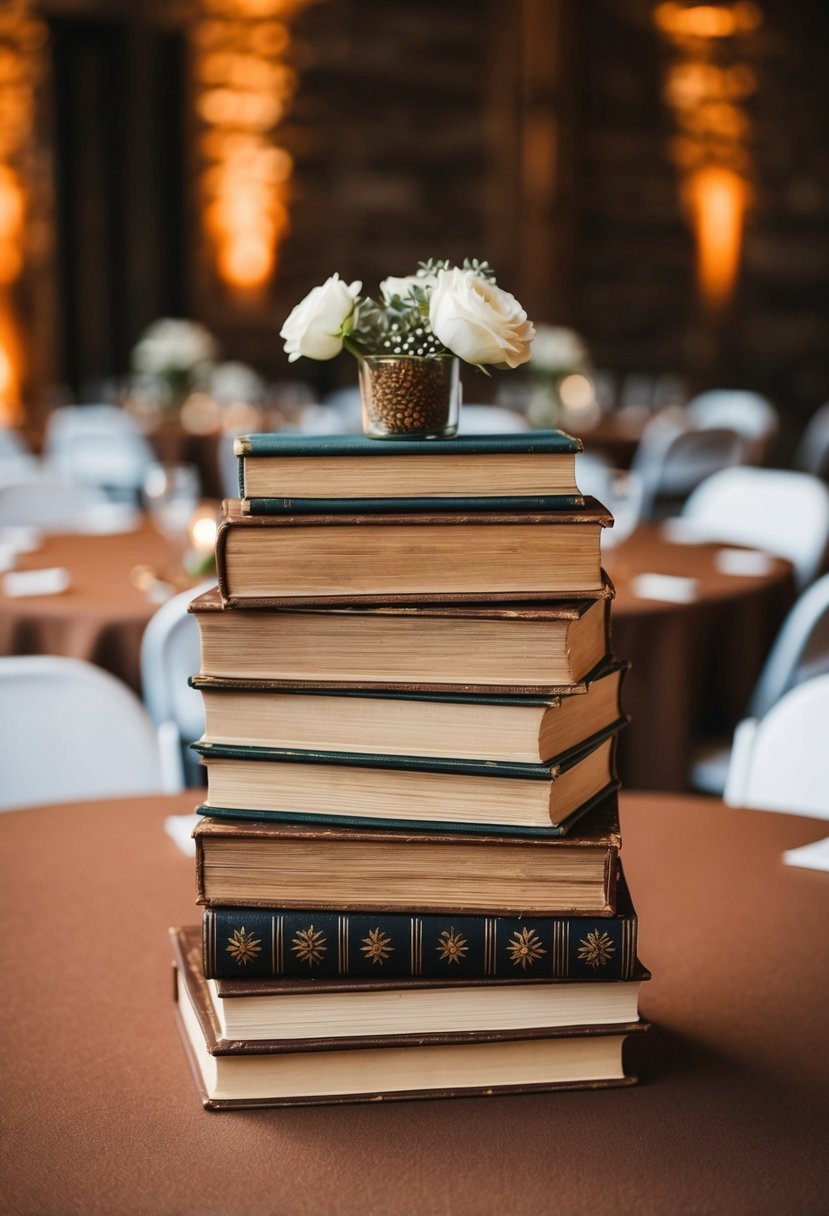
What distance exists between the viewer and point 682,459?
23.2 ft

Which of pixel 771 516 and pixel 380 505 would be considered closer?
pixel 380 505

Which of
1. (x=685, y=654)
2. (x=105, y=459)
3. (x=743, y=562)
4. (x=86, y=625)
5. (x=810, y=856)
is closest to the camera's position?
(x=810, y=856)

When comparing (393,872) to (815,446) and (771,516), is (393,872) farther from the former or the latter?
(815,446)

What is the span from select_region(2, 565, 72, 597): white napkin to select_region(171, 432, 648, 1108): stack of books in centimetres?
223

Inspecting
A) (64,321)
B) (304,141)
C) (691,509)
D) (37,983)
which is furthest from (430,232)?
(37,983)

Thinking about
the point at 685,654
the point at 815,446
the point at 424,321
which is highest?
the point at 424,321

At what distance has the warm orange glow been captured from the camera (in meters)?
9.31

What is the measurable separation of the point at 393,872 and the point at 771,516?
3331 millimetres

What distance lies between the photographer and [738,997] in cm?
115

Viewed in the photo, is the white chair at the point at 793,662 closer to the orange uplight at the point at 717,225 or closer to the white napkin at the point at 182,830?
the white napkin at the point at 182,830

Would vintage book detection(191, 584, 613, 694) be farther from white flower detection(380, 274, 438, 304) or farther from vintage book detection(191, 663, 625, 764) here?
white flower detection(380, 274, 438, 304)

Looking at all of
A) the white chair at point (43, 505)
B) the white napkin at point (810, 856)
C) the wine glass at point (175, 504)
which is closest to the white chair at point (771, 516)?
the wine glass at point (175, 504)

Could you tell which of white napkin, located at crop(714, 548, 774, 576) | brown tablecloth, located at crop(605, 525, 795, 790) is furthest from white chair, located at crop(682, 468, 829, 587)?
brown tablecloth, located at crop(605, 525, 795, 790)

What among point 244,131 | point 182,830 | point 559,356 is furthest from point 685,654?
point 244,131
